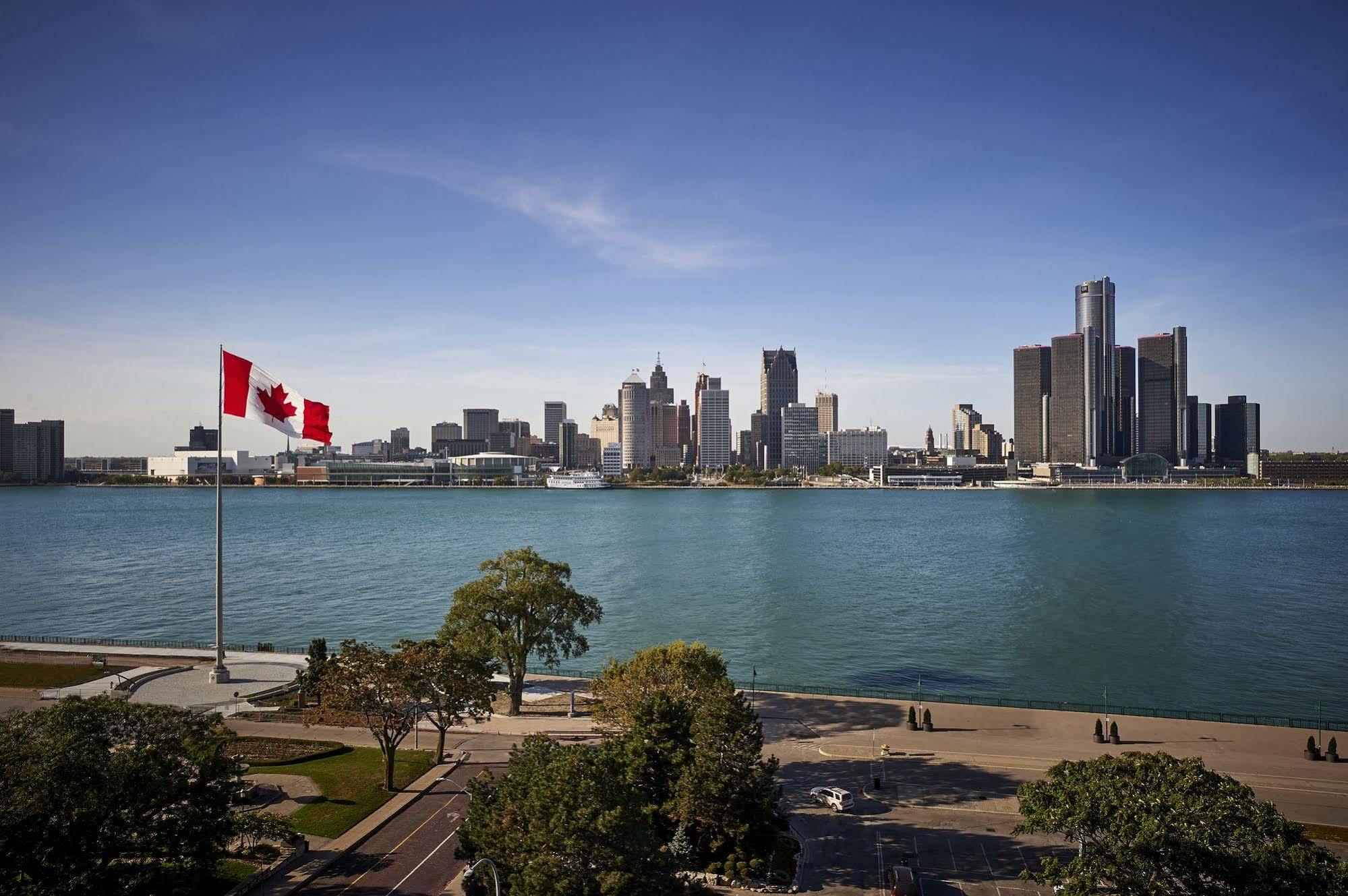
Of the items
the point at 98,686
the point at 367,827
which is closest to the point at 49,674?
the point at 98,686

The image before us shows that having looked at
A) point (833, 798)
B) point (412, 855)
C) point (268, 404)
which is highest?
point (268, 404)

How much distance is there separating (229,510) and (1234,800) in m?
207

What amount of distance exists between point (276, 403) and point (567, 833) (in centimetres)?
2652

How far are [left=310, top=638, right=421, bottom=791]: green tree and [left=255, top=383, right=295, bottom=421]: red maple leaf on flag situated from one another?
41.9 ft

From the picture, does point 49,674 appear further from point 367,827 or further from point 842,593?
point 842,593

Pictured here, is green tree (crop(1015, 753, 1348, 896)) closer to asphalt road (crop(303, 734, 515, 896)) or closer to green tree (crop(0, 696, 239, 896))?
asphalt road (crop(303, 734, 515, 896))

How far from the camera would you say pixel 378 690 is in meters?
27.1

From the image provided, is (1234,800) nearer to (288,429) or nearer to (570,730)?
(570,730)

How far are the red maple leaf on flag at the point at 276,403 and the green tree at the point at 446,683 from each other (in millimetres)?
12604

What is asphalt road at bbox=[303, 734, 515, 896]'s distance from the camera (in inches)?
834

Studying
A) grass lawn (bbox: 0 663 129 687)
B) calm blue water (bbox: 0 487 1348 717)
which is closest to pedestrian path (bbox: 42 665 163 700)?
grass lawn (bbox: 0 663 129 687)

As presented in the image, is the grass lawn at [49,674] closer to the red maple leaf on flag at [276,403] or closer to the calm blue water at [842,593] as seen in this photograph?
the calm blue water at [842,593]

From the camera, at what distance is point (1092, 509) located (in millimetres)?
189500

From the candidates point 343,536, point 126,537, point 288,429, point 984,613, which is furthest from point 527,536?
point 288,429
